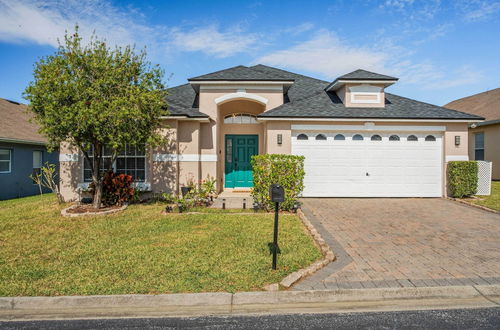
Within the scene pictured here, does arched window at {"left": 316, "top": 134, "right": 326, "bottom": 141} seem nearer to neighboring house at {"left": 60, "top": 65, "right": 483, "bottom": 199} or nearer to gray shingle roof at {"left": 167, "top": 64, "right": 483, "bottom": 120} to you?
neighboring house at {"left": 60, "top": 65, "right": 483, "bottom": 199}

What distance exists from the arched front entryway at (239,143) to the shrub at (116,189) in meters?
5.02

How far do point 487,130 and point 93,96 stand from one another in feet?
71.1

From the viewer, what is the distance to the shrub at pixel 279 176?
954cm

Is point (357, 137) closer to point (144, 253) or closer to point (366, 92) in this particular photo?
point (366, 92)

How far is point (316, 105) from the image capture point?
43.8ft

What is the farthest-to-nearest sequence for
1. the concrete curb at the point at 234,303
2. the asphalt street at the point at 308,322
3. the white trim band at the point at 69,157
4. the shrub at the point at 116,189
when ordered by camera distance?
1. the white trim band at the point at 69,157
2. the shrub at the point at 116,189
3. the concrete curb at the point at 234,303
4. the asphalt street at the point at 308,322

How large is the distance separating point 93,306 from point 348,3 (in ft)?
40.6

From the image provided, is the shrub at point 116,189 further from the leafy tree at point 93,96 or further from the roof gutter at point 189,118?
the roof gutter at point 189,118

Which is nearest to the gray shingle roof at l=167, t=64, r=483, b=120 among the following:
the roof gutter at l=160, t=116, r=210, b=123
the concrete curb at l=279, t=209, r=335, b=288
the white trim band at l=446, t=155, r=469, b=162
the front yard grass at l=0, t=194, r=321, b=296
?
the roof gutter at l=160, t=116, r=210, b=123

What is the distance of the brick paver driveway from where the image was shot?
470 cm

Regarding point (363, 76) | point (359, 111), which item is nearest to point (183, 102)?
point (359, 111)

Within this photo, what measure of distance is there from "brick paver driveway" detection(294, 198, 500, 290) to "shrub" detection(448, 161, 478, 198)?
1408 mm

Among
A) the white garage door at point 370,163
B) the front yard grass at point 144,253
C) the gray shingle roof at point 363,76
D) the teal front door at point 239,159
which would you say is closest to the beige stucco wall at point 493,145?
the white garage door at point 370,163

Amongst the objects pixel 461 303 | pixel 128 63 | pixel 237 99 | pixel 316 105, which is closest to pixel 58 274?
pixel 461 303
